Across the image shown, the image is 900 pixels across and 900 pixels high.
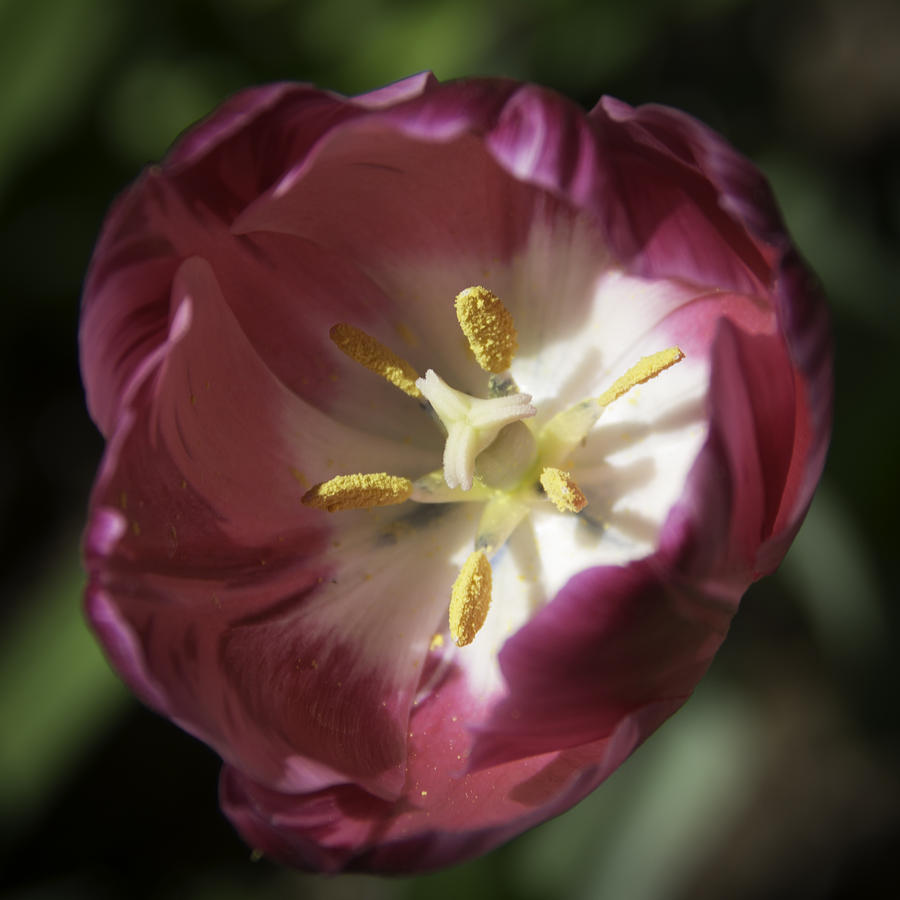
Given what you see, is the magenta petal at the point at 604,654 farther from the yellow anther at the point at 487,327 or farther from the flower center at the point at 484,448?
the yellow anther at the point at 487,327

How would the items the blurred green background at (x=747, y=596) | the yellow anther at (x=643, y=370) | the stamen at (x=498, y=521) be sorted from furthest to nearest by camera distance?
the blurred green background at (x=747, y=596) < the stamen at (x=498, y=521) < the yellow anther at (x=643, y=370)

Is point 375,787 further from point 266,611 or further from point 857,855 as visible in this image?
point 857,855

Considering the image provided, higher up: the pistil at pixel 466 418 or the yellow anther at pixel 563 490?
the pistil at pixel 466 418

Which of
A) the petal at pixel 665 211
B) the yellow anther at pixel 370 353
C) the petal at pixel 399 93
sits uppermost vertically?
the petal at pixel 399 93

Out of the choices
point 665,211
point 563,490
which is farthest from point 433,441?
point 665,211

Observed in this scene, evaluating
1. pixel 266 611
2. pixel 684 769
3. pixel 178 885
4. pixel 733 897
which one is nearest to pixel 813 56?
pixel 684 769

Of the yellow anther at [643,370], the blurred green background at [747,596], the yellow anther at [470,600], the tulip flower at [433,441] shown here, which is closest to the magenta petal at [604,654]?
the tulip flower at [433,441]

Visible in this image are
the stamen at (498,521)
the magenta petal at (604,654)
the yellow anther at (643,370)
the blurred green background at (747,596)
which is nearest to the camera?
the magenta petal at (604,654)

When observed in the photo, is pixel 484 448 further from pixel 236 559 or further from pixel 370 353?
pixel 236 559
